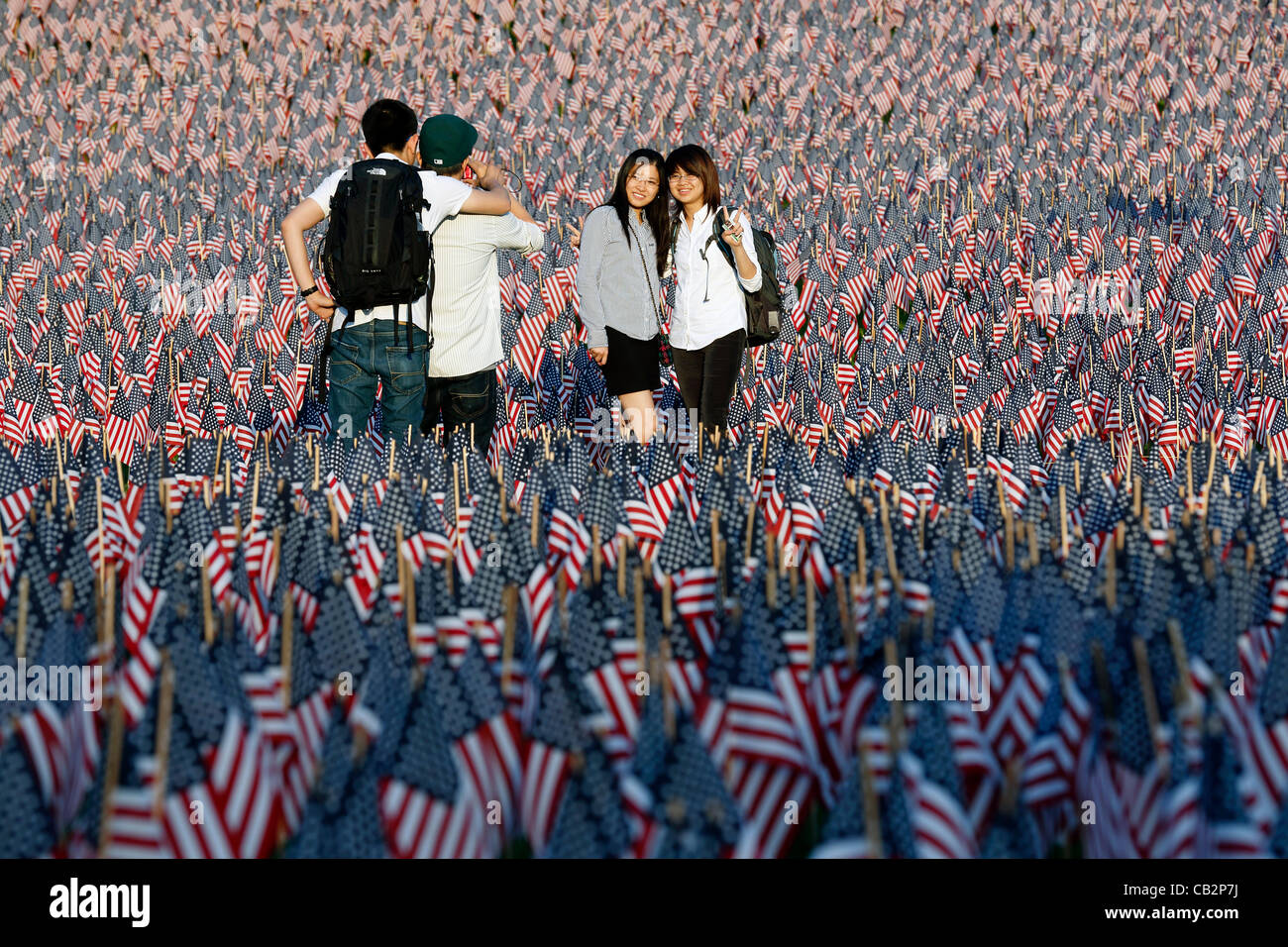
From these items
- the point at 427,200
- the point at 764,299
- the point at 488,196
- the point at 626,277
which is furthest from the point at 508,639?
the point at 764,299

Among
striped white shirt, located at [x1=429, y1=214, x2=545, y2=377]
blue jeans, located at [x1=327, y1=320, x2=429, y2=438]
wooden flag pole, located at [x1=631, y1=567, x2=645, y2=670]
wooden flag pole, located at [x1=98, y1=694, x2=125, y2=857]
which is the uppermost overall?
striped white shirt, located at [x1=429, y1=214, x2=545, y2=377]

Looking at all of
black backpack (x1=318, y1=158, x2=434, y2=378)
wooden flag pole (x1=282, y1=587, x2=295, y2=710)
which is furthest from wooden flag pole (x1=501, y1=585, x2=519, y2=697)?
black backpack (x1=318, y1=158, x2=434, y2=378)

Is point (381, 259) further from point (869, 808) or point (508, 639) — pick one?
point (869, 808)

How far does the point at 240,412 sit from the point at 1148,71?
25.3 m

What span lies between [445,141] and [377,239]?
2.09 feet

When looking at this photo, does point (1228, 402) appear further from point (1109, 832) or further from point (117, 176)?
point (117, 176)

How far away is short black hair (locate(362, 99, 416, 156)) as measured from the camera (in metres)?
6.53

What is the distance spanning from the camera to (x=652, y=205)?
741 cm

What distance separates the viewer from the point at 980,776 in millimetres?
4141

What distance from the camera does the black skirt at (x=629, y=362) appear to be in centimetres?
755

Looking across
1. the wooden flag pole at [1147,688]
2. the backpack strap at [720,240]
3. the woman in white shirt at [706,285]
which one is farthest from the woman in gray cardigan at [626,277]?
the wooden flag pole at [1147,688]

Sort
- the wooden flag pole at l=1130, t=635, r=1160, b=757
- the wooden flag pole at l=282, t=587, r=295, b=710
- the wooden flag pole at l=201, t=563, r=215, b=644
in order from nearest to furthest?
the wooden flag pole at l=1130, t=635, r=1160, b=757
the wooden flag pole at l=282, t=587, r=295, b=710
the wooden flag pole at l=201, t=563, r=215, b=644

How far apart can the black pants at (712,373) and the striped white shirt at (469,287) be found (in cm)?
106

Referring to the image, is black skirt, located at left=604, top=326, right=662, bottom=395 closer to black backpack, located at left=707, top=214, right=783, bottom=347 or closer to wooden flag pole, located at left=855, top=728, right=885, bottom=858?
black backpack, located at left=707, top=214, right=783, bottom=347
